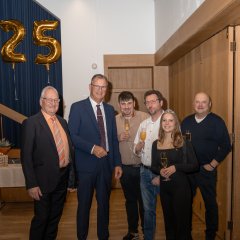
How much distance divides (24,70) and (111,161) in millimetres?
2987

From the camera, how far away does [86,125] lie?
2.81m

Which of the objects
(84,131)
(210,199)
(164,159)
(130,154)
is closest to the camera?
(164,159)

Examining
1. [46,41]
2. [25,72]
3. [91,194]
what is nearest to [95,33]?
[46,41]

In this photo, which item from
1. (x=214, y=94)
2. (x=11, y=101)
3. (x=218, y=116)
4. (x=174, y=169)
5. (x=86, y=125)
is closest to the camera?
(x=174, y=169)

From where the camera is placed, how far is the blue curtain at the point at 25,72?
16.8 ft

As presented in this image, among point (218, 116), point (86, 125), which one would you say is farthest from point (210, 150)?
point (86, 125)

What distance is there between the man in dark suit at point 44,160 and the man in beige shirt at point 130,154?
1.93 ft

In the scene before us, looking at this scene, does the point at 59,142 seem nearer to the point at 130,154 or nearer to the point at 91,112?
the point at 91,112

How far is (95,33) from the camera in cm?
532

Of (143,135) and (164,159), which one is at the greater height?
(143,135)

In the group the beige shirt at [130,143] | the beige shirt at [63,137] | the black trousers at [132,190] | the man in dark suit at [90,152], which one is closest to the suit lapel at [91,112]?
the man in dark suit at [90,152]

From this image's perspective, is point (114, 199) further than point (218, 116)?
Yes

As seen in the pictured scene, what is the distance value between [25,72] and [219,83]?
3.35m

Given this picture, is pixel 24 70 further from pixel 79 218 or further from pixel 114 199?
pixel 79 218
